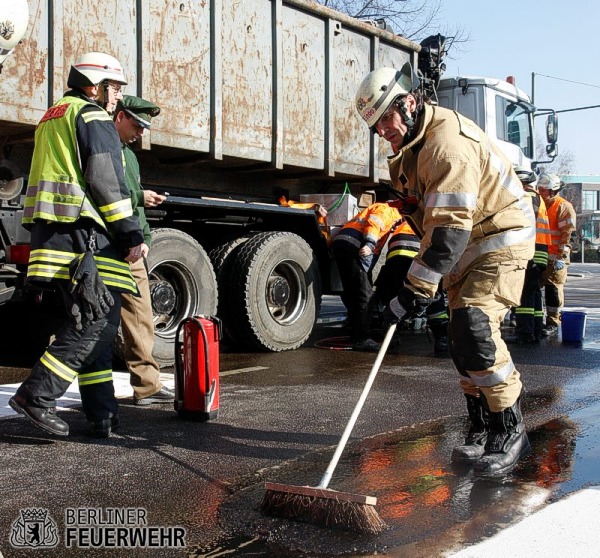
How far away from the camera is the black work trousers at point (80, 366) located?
442 cm

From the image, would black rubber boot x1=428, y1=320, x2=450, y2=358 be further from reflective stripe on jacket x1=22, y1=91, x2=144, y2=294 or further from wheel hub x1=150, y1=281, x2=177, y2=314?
reflective stripe on jacket x1=22, y1=91, x2=144, y2=294

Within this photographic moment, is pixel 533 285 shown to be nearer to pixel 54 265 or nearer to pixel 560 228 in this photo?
pixel 560 228

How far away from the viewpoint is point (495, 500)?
361 cm

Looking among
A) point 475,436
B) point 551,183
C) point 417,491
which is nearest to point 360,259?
point 551,183

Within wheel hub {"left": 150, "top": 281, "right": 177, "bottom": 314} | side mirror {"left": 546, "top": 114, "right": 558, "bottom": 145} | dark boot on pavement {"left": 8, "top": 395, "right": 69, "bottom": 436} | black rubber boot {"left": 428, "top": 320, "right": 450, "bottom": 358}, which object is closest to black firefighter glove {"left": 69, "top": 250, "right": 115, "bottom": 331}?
dark boot on pavement {"left": 8, "top": 395, "right": 69, "bottom": 436}

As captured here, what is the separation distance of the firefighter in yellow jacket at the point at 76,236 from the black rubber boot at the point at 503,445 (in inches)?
A: 79.9

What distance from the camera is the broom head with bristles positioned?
3.17m

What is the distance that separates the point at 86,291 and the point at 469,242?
6.37ft

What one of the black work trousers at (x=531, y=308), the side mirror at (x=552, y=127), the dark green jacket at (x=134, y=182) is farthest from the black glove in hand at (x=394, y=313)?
the side mirror at (x=552, y=127)

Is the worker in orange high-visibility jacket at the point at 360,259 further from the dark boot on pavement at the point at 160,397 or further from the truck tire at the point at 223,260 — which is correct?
the dark boot on pavement at the point at 160,397

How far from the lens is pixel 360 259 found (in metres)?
8.59

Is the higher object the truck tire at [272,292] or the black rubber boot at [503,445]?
the truck tire at [272,292]

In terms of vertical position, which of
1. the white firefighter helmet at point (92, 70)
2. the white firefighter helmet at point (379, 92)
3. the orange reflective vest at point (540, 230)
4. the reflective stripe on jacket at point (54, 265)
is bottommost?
the reflective stripe on jacket at point (54, 265)

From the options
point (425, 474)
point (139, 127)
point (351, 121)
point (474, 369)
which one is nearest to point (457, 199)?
point (474, 369)
